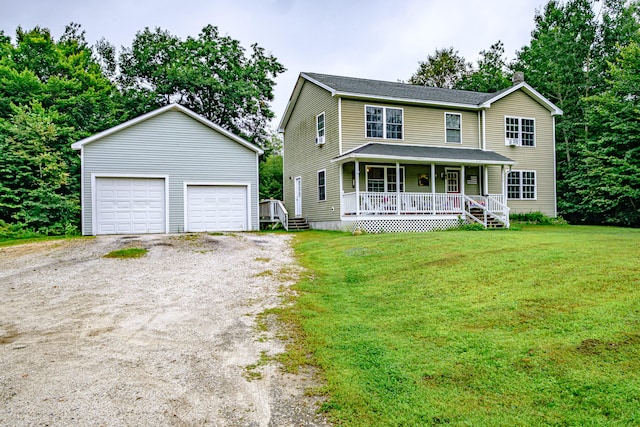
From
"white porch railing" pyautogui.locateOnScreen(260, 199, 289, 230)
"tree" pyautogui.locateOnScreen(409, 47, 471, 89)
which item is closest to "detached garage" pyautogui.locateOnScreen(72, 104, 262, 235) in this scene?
"white porch railing" pyautogui.locateOnScreen(260, 199, 289, 230)

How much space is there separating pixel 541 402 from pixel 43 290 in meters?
8.15

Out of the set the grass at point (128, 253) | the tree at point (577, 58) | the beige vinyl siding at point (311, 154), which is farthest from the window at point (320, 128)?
the tree at point (577, 58)

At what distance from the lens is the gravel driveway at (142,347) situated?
3.55 m

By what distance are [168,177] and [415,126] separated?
1104 cm

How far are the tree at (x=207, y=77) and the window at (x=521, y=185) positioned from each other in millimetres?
16729

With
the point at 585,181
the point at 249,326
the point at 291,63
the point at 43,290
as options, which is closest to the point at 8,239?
the point at 43,290

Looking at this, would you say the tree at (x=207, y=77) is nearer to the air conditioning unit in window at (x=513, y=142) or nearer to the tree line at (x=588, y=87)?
the air conditioning unit in window at (x=513, y=142)

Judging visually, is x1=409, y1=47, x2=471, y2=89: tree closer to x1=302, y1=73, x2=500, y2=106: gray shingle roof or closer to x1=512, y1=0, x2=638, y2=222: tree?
x1=512, y1=0, x2=638, y2=222: tree

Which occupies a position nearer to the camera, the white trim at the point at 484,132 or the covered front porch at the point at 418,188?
the covered front porch at the point at 418,188

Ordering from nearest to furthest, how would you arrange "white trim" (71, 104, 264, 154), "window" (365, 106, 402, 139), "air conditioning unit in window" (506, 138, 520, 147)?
"white trim" (71, 104, 264, 154)
"window" (365, 106, 402, 139)
"air conditioning unit in window" (506, 138, 520, 147)

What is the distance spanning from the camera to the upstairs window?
19766 millimetres

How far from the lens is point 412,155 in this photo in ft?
57.6

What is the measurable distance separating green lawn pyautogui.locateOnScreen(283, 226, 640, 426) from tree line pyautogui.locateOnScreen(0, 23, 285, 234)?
50.9ft

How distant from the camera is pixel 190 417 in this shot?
3.46 metres
